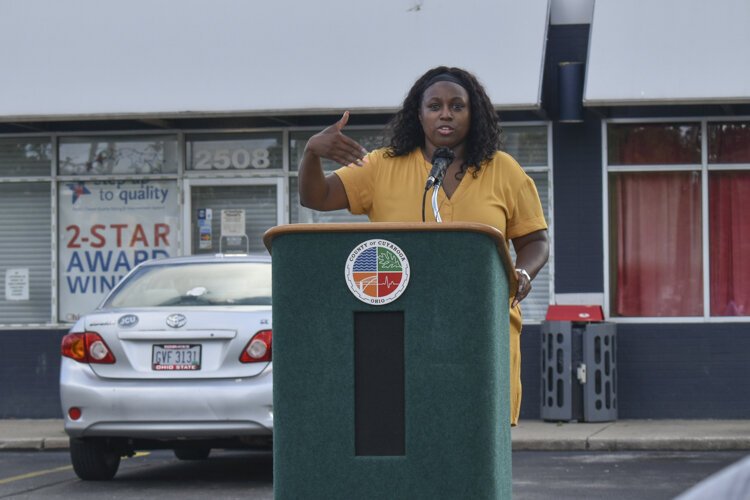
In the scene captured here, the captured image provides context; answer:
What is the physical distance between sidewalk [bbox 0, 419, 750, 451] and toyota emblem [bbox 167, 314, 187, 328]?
4.43 metres

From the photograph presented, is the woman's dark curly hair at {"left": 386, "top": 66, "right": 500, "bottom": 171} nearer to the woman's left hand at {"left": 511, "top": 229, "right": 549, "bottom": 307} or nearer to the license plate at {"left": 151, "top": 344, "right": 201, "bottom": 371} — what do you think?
the woman's left hand at {"left": 511, "top": 229, "right": 549, "bottom": 307}

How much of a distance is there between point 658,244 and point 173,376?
7.58 m

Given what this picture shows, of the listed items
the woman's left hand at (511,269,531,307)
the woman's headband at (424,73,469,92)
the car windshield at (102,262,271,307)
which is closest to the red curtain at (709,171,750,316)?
the car windshield at (102,262,271,307)

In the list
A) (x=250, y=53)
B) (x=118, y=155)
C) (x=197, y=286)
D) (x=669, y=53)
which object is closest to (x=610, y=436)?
(x=669, y=53)

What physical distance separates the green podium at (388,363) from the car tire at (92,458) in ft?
20.1

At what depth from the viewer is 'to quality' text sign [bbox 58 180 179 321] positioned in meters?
15.9

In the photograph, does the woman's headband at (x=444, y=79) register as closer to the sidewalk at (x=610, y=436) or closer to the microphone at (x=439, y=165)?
the microphone at (x=439, y=165)

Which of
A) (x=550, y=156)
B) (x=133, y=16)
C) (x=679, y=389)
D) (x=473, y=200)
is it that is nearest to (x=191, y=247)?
(x=133, y=16)

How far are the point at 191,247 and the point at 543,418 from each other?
427 centimetres

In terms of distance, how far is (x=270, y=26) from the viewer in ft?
48.9

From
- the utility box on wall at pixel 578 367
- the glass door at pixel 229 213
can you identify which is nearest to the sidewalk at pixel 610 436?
the utility box on wall at pixel 578 367

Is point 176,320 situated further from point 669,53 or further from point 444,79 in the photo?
point 669,53

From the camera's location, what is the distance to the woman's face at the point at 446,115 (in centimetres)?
438

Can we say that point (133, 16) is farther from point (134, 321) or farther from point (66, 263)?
point (134, 321)
